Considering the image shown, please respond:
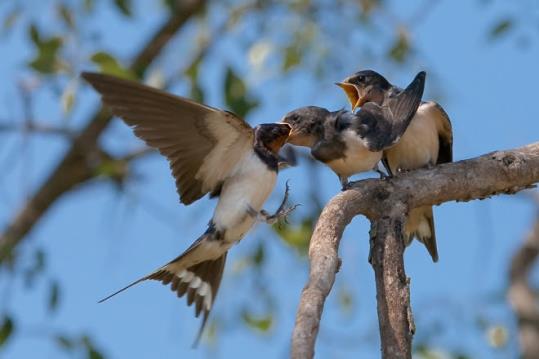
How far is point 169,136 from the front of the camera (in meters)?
3.08

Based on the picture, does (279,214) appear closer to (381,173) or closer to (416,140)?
(381,173)

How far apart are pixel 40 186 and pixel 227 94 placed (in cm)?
215

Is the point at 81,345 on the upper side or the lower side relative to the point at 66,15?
lower

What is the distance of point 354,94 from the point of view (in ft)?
12.7

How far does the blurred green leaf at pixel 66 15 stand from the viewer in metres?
5.43

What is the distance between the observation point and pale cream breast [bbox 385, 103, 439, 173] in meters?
3.55

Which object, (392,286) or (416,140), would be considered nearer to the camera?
(392,286)

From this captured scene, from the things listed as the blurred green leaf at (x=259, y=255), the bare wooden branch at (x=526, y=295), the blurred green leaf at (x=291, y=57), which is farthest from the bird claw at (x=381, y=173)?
the bare wooden branch at (x=526, y=295)

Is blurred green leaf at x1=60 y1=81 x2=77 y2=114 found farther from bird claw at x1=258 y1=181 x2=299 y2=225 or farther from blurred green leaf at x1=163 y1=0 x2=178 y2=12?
bird claw at x1=258 y1=181 x2=299 y2=225

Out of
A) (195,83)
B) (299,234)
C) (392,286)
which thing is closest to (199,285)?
(392,286)

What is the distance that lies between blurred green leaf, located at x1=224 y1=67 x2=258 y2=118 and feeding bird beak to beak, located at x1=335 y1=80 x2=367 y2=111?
2.22 ft

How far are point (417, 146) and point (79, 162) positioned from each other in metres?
3.11

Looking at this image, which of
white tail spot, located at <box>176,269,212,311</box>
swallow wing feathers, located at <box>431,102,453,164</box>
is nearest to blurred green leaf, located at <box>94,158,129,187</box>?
swallow wing feathers, located at <box>431,102,453,164</box>

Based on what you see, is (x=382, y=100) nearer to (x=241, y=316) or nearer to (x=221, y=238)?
(x=221, y=238)
